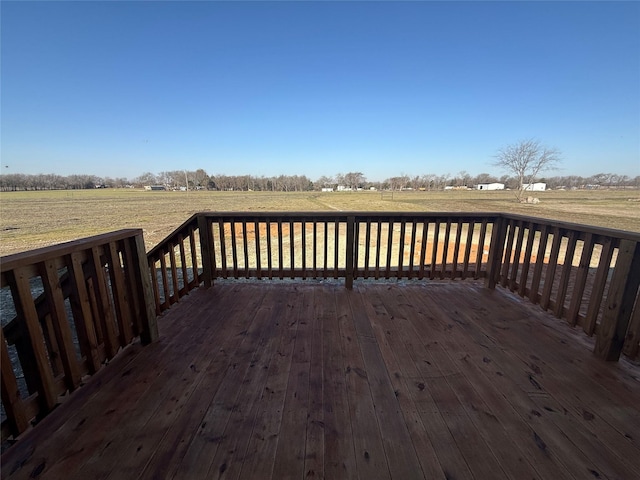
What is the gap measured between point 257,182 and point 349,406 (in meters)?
64.3

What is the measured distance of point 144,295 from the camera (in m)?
1.97

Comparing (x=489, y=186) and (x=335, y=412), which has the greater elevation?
(x=489, y=186)

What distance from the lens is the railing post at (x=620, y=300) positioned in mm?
1708

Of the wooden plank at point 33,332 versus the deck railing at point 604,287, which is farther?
the deck railing at point 604,287

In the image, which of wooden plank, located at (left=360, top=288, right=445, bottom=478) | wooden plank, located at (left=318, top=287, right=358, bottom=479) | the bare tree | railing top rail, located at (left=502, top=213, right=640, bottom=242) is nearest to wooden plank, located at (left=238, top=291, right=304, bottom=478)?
wooden plank, located at (left=318, top=287, right=358, bottom=479)


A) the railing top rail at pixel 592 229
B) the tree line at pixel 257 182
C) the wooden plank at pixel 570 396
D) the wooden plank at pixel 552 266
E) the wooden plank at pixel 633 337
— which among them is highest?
the tree line at pixel 257 182

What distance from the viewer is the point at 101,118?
66.6 feet

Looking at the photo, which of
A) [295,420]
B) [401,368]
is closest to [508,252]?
[401,368]

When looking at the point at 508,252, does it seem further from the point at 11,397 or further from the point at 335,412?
the point at 11,397

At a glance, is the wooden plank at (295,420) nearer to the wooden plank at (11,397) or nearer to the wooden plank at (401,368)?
the wooden plank at (401,368)

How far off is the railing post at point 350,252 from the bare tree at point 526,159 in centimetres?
3048

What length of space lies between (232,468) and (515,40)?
12314 mm

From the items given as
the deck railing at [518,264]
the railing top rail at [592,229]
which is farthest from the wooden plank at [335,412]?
the railing top rail at [592,229]

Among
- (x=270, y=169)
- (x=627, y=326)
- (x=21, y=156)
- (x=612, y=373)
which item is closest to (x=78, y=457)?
(x=612, y=373)
